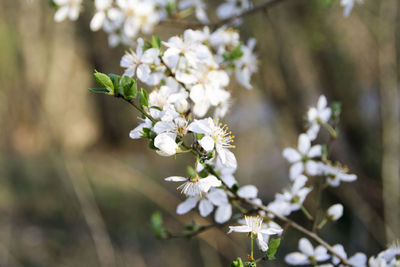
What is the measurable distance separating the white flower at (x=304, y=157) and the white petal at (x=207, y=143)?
1.46ft

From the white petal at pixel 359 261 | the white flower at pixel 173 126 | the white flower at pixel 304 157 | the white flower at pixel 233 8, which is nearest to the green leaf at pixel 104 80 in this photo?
the white flower at pixel 173 126

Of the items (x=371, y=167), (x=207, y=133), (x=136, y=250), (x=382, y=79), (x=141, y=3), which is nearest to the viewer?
(x=207, y=133)

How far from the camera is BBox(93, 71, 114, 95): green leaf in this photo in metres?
0.62

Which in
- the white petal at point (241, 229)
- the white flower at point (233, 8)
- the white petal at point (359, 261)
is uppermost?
the white flower at point (233, 8)

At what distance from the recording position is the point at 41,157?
16.9 feet

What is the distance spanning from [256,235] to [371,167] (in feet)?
7.94

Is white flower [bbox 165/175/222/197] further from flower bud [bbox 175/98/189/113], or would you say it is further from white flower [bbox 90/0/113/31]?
white flower [bbox 90/0/113/31]

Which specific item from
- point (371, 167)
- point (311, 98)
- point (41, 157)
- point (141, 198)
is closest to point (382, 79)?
point (311, 98)

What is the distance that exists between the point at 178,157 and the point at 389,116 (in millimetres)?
2098

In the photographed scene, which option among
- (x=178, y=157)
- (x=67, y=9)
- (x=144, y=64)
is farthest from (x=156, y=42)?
(x=178, y=157)

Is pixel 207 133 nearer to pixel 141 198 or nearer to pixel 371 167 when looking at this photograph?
pixel 371 167

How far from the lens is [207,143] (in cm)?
61

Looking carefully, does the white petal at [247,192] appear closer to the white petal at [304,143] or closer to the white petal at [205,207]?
the white petal at [205,207]

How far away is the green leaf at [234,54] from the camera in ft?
3.19
